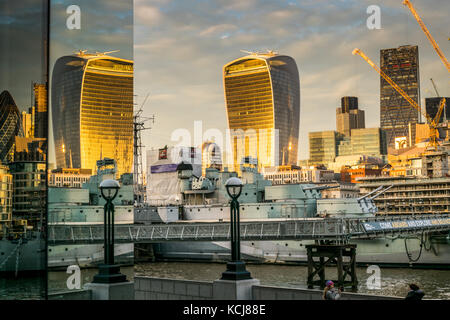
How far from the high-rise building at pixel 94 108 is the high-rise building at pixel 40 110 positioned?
196mm

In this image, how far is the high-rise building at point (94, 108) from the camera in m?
10.1

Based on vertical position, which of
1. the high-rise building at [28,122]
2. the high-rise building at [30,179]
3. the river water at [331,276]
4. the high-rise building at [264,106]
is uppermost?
the high-rise building at [264,106]

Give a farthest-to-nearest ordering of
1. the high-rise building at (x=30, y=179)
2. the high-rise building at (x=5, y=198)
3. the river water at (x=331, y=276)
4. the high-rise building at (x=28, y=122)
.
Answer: the river water at (x=331, y=276) < the high-rise building at (x=5, y=198) < the high-rise building at (x=28, y=122) < the high-rise building at (x=30, y=179)

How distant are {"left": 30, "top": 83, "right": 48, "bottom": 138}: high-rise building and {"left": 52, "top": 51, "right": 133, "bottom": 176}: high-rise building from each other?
20 centimetres

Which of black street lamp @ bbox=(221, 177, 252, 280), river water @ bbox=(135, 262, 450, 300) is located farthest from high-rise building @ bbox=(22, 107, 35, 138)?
river water @ bbox=(135, 262, 450, 300)

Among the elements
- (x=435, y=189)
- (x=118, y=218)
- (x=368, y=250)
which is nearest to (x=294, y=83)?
(x=435, y=189)

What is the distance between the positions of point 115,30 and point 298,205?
54179 mm

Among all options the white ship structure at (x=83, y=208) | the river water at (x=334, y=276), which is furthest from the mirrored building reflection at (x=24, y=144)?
the river water at (x=334, y=276)

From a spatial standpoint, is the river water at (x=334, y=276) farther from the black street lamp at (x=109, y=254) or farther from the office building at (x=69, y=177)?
the office building at (x=69, y=177)

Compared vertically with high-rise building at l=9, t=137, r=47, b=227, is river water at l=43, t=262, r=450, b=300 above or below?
below

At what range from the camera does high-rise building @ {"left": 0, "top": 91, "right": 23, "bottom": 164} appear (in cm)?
1044

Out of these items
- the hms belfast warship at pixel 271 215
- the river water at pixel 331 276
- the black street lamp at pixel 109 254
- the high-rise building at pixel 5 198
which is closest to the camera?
the high-rise building at pixel 5 198

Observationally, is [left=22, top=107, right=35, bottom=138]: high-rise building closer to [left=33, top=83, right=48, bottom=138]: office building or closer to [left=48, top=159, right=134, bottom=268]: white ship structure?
[left=33, top=83, right=48, bottom=138]: office building

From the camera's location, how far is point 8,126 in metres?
10.9
